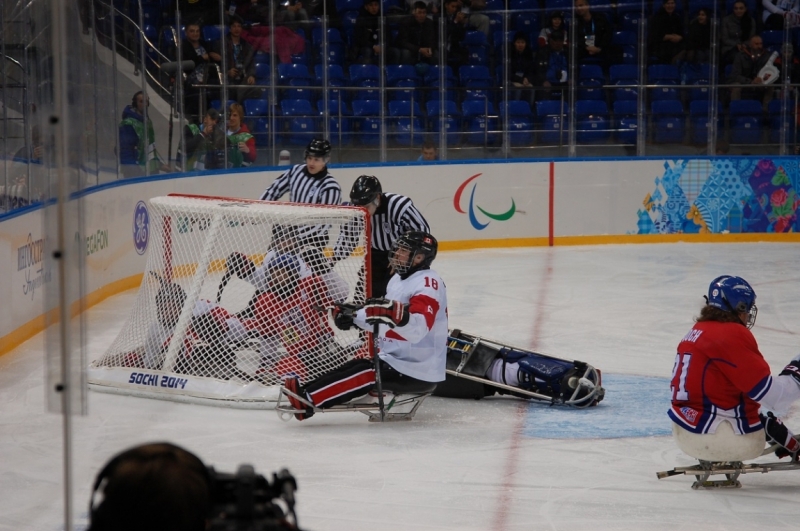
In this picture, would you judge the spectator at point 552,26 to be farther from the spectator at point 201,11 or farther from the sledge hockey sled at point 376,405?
the sledge hockey sled at point 376,405

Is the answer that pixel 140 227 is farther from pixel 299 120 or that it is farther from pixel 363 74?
pixel 363 74

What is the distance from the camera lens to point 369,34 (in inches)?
422

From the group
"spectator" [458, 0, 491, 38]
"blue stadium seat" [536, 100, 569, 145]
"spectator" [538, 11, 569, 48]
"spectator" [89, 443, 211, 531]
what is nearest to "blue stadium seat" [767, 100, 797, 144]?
"blue stadium seat" [536, 100, 569, 145]

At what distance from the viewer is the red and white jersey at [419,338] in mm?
4535

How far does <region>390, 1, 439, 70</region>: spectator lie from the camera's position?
35.3ft

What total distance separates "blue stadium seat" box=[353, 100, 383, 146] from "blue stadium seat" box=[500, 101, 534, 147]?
131cm

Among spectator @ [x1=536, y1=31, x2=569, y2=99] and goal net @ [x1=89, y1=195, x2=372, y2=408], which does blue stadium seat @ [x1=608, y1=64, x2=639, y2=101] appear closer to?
spectator @ [x1=536, y1=31, x2=569, y2=99]

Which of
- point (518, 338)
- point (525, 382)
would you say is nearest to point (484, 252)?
point (518, 338)

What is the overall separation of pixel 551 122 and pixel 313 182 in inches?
213

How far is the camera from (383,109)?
35.3ft

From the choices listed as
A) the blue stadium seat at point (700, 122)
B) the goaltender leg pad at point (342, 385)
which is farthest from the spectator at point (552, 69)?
the goaltender leg pad at point (342, 385)

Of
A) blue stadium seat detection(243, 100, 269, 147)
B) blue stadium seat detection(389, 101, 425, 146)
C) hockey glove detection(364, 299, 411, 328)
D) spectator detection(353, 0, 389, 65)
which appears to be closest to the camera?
hockey glove detection(364, 299, 411, 328)

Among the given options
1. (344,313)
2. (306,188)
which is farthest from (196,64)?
(344,313)

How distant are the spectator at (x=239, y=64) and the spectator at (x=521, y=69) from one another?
8.81 feet
